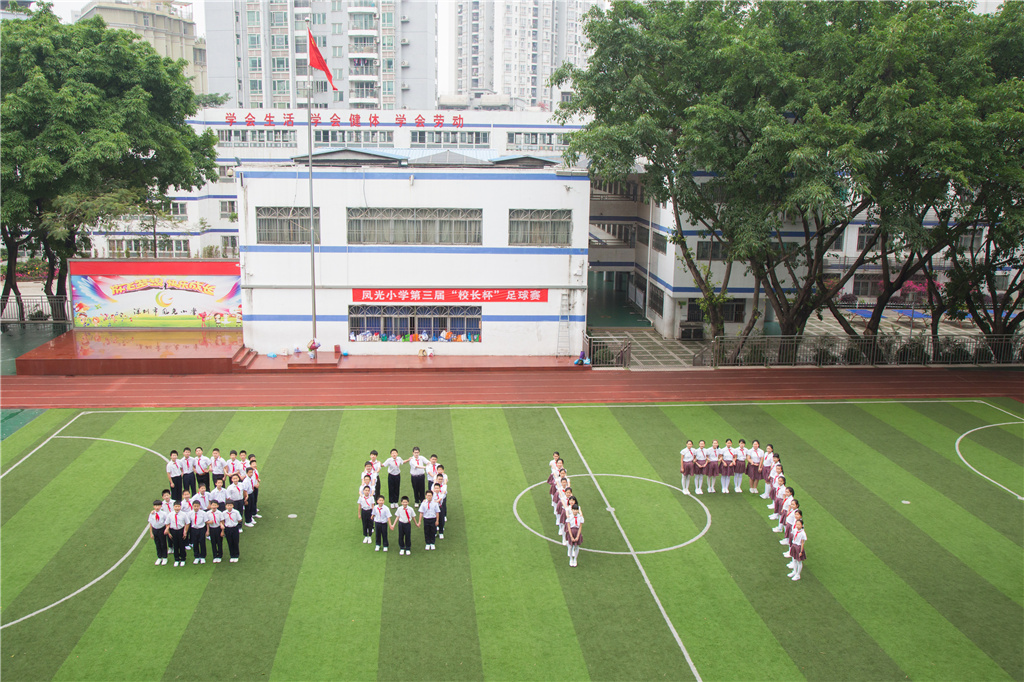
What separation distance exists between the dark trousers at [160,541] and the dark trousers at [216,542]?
79 cm

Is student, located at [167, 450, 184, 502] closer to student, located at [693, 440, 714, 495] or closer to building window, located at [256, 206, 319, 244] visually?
student, located at [693, 440, 714, 495]

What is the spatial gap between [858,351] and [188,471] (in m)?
22.3

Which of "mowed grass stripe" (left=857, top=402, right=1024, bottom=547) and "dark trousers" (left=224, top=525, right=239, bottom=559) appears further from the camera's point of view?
"mowed grass stripe" (left=857, top=402, right=1024, bottom=547)

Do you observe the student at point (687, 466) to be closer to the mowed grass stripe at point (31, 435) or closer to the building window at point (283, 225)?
the mowed grass stripe at point (31, 435)

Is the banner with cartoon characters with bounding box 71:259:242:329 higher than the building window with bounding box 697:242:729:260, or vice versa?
the building window with bounding box 697:242:729:260

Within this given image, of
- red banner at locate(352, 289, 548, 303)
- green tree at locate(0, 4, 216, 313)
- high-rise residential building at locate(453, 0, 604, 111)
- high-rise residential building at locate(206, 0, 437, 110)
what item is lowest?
red banner at locate(352, 289, 548, 303)

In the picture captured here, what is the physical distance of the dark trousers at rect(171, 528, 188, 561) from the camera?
42.3ft

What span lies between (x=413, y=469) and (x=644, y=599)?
217 inches

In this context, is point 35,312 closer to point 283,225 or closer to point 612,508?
point 283,225

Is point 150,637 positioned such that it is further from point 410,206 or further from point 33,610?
point 410,206

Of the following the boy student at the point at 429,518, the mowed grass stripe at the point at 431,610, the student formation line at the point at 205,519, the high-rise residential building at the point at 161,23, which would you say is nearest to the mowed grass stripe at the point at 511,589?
the mowed grass stripe at the point at 431,610

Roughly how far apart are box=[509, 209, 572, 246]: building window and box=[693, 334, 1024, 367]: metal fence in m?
6.54

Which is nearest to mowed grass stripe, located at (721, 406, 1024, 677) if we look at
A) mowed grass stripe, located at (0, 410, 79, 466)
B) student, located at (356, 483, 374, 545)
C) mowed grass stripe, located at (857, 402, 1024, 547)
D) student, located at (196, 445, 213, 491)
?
mowed grass stripe, located at (857, 402, 1024, 547)

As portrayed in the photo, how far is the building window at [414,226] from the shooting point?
84.3 ft
